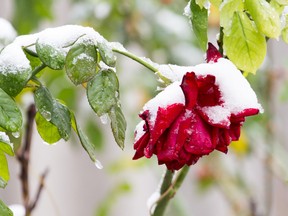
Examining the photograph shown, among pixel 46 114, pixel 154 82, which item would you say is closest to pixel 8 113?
pixel 46 114

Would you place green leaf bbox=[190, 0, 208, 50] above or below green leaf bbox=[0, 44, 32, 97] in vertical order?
above

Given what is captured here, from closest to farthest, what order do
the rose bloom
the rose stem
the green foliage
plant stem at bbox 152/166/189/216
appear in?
the rose bloom
plant stem at bbox 152/166/189/216
the rose stem
the green foliage

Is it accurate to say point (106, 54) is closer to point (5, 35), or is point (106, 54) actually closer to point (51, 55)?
point (51, 55)

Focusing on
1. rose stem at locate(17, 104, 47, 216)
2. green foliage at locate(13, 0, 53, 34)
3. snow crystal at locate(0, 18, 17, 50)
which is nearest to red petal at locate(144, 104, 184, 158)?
snow crystal at locate(0, 18, 17, 50)

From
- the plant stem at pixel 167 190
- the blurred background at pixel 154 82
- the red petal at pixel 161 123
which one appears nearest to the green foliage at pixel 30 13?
the blurred background at pixel 154 82

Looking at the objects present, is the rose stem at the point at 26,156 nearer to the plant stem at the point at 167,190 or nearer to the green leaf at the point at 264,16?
the plant stem at the point at 167,190

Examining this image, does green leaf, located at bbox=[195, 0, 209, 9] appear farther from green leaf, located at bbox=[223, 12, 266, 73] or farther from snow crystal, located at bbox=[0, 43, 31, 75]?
snow crystal, located at bbox=[0, 43, 31, 75]

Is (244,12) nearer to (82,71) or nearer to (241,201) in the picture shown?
(82,71)
